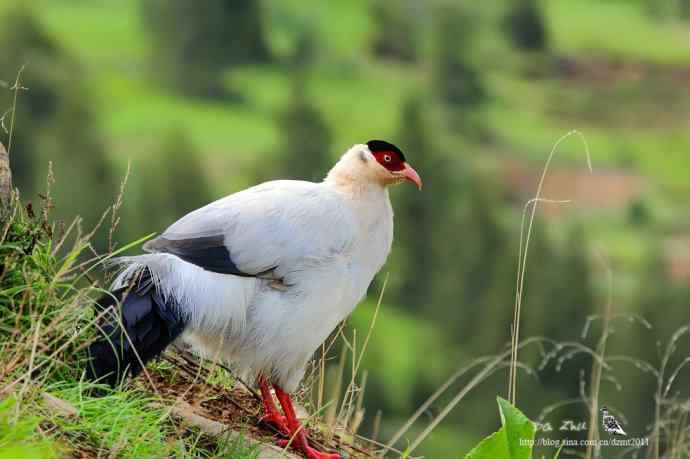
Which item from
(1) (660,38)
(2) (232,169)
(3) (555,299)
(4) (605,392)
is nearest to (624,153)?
(1) (660,38)

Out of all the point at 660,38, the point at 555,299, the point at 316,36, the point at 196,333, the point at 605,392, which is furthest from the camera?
the point at 316,36

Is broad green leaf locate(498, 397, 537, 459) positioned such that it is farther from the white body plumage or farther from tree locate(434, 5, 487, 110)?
tree locate(434, 5, 487, 110)

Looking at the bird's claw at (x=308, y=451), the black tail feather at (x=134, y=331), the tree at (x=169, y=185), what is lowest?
the tree at (x=169, y=185)

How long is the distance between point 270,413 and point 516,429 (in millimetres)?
1309

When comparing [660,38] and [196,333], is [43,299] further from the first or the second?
[660,38]

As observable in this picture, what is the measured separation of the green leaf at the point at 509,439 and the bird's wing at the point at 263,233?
1.35 meters

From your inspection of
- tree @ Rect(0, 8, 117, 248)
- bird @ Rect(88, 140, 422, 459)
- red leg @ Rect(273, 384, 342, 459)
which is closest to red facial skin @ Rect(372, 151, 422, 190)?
bird @ Rect(88, 140, 422, 459)

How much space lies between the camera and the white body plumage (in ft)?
18.3

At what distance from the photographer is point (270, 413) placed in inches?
223

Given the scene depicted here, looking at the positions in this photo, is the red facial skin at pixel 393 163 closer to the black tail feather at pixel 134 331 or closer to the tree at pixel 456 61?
the black tail feather at pixel 134 331

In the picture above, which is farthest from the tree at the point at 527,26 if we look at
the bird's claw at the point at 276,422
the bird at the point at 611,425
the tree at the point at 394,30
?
the bird's claw at the point at 276,422

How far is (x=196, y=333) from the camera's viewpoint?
5.64 m

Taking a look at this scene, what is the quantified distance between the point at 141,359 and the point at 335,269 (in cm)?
109

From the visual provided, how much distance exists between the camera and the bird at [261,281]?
5484 mm
